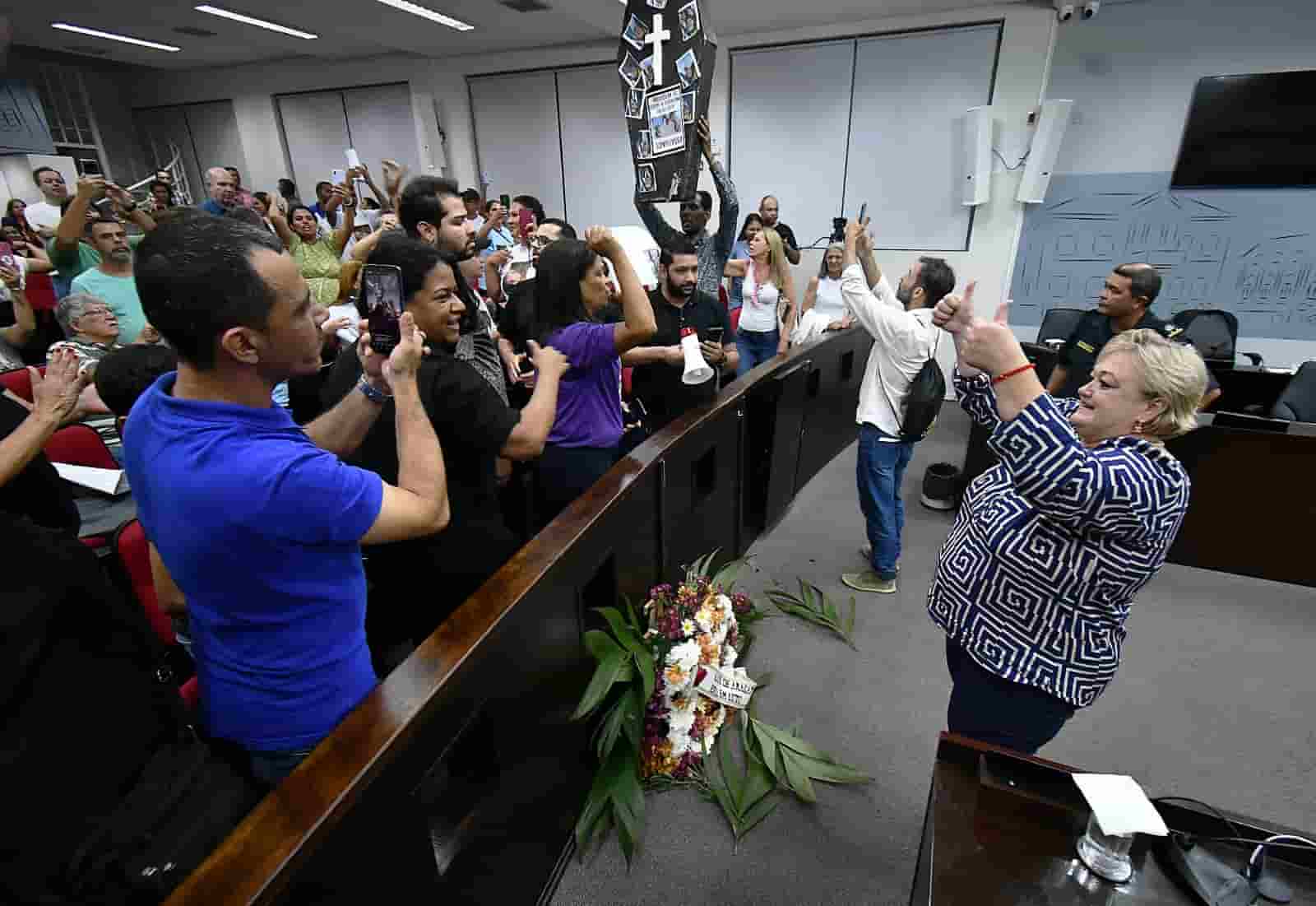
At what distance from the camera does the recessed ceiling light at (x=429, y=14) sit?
5.02 m

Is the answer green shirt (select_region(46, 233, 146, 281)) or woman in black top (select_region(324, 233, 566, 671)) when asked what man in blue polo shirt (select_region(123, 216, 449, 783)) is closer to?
woman in black top (select_region(324, 233, 566, 671))

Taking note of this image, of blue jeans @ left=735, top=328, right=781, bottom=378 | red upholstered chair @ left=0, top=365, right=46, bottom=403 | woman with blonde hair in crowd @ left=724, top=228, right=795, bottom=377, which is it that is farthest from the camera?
blue jeans @ left=735, top=328, right=781, bottom=378

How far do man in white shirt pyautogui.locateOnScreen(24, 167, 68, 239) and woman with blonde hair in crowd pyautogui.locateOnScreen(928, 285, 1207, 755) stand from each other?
4.72m

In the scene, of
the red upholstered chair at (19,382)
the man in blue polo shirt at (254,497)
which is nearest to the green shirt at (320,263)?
the red upholstered chair at (19,382)

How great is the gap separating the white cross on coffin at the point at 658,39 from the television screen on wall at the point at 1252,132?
5043mm

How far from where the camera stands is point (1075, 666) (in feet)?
4.15

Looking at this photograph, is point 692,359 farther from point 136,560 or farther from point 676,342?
point 136,560

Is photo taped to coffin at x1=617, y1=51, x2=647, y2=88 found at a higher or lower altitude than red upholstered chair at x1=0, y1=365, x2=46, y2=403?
higher

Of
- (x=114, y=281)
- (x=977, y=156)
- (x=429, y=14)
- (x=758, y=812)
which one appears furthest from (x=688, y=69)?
(x=429, y=14)

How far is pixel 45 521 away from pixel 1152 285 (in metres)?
3.99

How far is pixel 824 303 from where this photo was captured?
16.1 feet

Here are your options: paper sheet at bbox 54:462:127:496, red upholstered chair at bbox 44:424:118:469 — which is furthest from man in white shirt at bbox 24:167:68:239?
paper sheet at bbox 54:462:127:496

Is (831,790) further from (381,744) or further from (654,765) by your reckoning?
(381,744)

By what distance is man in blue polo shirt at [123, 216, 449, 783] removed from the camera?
83 centimetres
